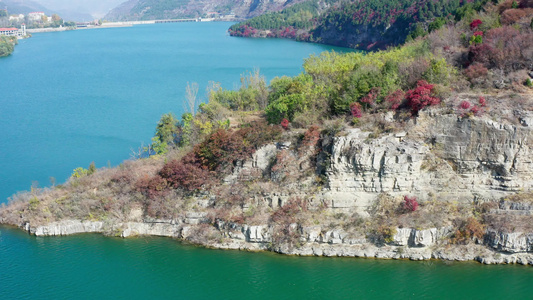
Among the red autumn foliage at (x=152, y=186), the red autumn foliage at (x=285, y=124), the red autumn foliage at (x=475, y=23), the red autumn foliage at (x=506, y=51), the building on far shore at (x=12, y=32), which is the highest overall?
the building on far shore at (x=12, y=32)

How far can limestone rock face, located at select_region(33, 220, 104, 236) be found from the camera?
80.3 feet

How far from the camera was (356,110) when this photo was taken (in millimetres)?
24141

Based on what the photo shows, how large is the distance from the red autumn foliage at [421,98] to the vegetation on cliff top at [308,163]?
→ 5 cm

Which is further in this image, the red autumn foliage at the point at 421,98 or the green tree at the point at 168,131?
the green tree at the point at 168,131

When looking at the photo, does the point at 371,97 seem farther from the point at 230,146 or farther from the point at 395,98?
the point at 230,146

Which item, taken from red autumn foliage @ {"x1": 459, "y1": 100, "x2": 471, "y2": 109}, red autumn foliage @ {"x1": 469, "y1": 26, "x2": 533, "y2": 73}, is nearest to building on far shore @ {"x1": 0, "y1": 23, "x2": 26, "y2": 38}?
red autumn foliage @ {"x1": 469, "y1": 26, "x2": 533, "y2": 73}

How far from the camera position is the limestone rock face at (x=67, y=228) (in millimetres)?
24484

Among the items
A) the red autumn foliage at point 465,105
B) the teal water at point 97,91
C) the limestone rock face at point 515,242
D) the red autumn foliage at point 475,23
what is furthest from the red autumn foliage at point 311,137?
the teal water at point 97,91

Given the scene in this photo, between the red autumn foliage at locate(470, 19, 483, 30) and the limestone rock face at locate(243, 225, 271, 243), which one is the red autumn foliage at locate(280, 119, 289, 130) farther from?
the red autumn foliage at locate(470, 19, 483, 30)

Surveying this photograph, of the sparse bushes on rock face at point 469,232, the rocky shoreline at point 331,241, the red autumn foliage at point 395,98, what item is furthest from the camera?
the red autumn foliage at point 395,98

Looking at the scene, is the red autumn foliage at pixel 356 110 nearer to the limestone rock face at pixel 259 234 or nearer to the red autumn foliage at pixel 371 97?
the red autumn foliage at pixel 371 97

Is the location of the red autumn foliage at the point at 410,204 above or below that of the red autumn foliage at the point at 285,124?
below

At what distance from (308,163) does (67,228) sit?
12866mm

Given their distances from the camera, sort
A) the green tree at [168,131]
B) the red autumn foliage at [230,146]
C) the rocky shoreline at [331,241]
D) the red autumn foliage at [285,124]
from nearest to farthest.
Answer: the rocky shoreline at [331,241] → the red autumn foliage at [230,146] → the red autumn foliage at [285,124] → the green tree at [168,131]
